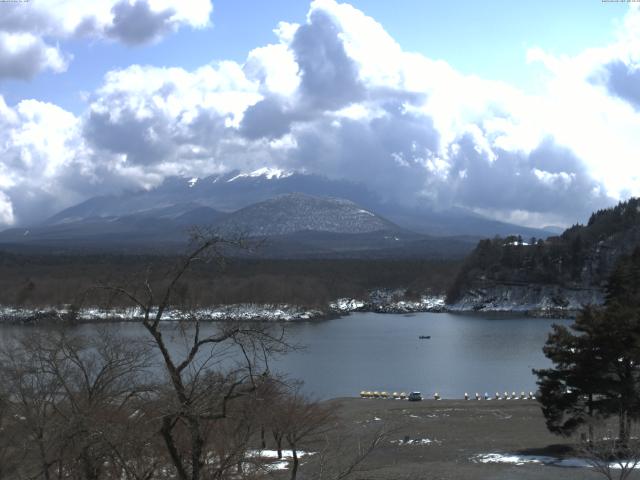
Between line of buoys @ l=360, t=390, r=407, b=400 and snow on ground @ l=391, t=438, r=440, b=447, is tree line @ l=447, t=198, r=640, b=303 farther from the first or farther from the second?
snow on ground @ l=391, t=438, r=440, b=447

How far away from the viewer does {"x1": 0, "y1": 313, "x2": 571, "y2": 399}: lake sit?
153 ft

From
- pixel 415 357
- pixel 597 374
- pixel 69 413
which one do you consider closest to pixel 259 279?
pixel 415 357

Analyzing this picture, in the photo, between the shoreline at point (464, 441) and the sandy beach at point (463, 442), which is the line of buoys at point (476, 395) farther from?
the sandy beach at point (463, 442)

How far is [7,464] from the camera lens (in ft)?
50.0

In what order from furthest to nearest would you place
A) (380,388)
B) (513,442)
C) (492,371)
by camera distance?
(492,371) → (380,388) → (513,442)

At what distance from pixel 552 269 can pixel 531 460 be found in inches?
4301

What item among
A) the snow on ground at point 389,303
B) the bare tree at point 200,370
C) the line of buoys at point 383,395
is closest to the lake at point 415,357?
the line of buoys at point 383,395

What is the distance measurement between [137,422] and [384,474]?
13404 mm

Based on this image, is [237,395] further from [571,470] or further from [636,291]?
[636,291]

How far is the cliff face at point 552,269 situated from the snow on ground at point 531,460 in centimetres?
9265

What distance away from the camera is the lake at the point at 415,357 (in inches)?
1834

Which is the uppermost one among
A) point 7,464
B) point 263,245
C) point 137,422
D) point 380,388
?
point 263,245

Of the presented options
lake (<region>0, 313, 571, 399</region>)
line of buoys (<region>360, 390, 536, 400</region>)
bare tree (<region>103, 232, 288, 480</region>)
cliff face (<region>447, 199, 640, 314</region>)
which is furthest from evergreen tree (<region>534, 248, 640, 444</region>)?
cliff face (<region>447, 199, 640, 314</region>)

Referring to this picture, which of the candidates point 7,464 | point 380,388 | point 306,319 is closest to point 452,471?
point 7,464
